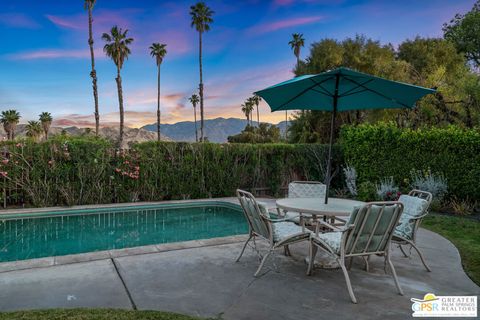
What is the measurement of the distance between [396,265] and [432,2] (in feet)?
39.9

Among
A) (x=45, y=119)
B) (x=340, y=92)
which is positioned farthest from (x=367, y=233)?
(x=45, y=119)

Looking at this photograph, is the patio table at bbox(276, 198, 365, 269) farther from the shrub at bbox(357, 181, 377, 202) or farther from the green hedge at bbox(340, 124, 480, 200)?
the shrub at bbox(357, 181, 377, 202)

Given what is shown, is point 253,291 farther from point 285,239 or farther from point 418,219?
point 418,219

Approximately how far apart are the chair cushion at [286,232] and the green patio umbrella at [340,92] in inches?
25.2

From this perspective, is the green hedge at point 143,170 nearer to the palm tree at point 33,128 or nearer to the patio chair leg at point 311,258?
the patio chair leg at point 311,258

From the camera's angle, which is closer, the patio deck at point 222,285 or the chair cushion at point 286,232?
the patio deck at point 222,285

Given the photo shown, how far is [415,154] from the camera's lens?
9.61m

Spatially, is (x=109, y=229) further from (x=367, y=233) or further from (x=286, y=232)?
(x=367, y=233)

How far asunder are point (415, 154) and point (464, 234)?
398 centimetres

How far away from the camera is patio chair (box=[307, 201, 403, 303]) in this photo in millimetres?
3279

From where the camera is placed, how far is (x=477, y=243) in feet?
17.7

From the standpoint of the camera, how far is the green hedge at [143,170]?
9086 millimetres

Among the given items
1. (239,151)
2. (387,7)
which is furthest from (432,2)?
(239,151)

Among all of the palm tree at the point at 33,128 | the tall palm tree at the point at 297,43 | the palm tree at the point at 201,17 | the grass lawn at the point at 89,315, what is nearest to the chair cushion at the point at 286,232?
the grass lawn at the point at 89,315
